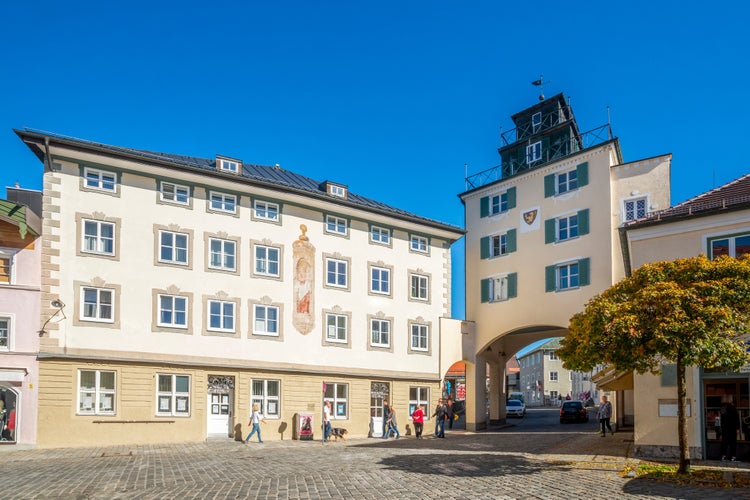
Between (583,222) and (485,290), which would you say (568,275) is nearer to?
(583,222)

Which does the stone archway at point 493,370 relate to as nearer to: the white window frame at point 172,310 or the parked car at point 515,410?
the parked car at point 515,410

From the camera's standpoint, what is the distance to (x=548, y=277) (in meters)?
36.6

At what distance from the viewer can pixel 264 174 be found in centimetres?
3600

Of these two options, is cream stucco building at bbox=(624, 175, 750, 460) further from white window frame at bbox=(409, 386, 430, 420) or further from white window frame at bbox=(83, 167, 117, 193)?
white window frame at bbox=(83, 167, 117, 193)

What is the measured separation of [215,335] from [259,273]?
360 cm

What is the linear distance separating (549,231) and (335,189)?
11465 millimetres

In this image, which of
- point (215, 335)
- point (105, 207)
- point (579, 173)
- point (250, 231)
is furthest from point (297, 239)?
point (579, 173)

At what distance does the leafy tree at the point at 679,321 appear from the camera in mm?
15953

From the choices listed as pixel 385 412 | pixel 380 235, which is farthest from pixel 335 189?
pixel 385 412

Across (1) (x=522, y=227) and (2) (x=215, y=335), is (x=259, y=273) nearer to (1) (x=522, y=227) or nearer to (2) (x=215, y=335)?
(2) (x=215, y=335)

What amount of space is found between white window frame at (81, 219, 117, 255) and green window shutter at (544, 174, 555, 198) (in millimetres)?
21895

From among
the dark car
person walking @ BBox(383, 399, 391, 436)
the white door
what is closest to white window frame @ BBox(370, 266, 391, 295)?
person walking @ BBox(383, 399, 391, 436)

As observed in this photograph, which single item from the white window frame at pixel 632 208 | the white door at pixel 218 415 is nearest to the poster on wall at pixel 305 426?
the white door at pixel 218 415

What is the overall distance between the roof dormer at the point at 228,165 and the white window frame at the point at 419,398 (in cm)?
1465
